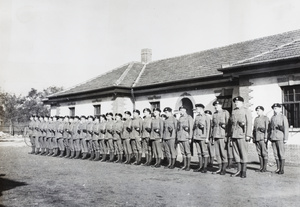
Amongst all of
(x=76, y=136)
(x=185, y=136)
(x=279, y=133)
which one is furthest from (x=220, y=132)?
(x=76, y=136)

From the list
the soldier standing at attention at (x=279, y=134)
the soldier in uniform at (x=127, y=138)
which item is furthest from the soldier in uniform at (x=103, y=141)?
the soldier standing at attention at (x=279, y=134)

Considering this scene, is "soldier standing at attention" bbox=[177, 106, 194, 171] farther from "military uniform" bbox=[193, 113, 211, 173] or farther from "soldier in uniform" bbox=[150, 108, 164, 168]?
"soldier in uniform" bbox=[150, 108, 164, 168]

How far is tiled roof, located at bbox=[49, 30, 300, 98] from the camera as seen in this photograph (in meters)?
11.4

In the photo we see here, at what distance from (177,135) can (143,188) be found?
3193 millimetres

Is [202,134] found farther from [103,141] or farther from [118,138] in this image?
[103,141]

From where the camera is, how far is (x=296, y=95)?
10.2m

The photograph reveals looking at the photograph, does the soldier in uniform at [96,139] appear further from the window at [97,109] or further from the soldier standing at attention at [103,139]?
the window at [97,109]

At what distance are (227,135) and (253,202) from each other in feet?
11.3

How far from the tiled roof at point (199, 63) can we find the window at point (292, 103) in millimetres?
1114

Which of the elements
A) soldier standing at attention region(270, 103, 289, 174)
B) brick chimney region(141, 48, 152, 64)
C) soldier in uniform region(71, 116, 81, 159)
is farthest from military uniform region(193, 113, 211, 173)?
brick chimney region(141, 48, 152, 64)

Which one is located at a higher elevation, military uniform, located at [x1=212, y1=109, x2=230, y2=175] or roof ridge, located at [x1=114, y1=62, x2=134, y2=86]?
roof ridge, located at [x1=114, y1=62, x2=134, y2=86]

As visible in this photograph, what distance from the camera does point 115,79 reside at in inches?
723

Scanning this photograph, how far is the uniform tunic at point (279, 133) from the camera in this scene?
842cm

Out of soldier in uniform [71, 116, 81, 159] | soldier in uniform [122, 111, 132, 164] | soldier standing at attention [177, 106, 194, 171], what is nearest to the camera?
soldier standing at attention [177, 106, 194, 171]
